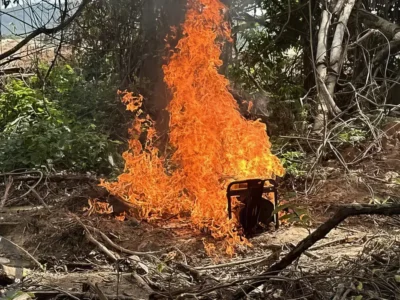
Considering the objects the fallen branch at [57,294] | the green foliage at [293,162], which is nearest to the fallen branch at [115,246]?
the fallen branch at [57,294]

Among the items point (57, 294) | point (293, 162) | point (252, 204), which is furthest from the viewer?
point (293, 162)

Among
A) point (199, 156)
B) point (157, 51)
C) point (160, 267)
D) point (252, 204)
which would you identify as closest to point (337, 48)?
point (157, 51)

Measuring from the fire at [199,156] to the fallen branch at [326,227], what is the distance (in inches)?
82.9

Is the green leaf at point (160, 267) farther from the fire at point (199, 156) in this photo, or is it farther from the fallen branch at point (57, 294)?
the fire at point (199, 156)

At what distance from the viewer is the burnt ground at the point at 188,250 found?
308 cm

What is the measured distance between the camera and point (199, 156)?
6027mm

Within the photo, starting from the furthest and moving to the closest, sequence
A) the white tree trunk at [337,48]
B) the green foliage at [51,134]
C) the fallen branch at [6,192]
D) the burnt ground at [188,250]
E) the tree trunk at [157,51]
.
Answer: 1. the white tree trunk at [337,48]
2. the green foliage at [51,134]
3. the tree trunk at [157,51]
4. the fallen branch at [6,192]
5. the burnt ground at [188,250]

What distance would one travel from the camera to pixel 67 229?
5.01 m

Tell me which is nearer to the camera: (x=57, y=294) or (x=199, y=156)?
(x=57, y=294)

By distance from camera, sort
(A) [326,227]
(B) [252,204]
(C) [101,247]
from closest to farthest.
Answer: (A) [326,227], (C) [101,247], (B) [252,204]

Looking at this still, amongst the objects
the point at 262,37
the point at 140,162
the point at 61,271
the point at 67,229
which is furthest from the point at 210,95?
the point at 262,37

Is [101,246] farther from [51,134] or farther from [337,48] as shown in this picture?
[337,48]

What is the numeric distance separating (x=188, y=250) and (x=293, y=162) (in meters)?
3.06

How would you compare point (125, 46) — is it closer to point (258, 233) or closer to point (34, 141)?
point (34, 141)
